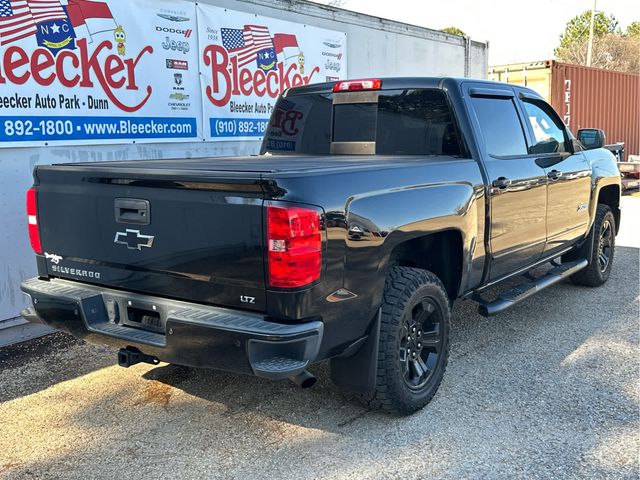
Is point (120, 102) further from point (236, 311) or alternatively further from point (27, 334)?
point (236, 311)

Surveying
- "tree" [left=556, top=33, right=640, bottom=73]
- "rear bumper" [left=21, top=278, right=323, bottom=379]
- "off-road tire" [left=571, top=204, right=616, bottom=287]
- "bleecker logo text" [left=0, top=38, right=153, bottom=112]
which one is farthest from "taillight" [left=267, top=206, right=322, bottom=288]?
"tree" [left=556, top=33, right=640, bottom=73]

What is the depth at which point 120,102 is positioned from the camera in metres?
5.69

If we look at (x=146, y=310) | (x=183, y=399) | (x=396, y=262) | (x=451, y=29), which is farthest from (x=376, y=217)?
(x=451, y=29)

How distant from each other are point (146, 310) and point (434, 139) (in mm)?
2232

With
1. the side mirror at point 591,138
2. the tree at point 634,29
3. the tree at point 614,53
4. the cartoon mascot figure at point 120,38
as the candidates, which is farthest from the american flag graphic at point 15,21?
the tree at point 634,29

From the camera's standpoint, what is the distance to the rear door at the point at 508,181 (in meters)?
4.27

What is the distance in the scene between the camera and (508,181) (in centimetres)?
434

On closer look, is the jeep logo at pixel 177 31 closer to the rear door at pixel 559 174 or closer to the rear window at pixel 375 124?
the rear window at pixel 375 124

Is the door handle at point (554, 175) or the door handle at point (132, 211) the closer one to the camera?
the door handle at point (132, 211)

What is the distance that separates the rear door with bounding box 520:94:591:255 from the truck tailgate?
2935 millimetres

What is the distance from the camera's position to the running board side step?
14.2ft

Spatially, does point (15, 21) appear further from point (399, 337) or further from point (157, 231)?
point (399, 337)

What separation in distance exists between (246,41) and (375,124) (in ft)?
9.46

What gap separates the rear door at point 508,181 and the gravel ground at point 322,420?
736 millimetres
